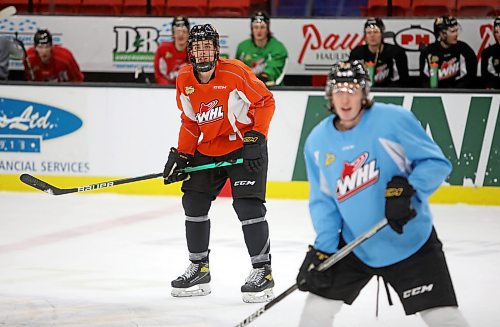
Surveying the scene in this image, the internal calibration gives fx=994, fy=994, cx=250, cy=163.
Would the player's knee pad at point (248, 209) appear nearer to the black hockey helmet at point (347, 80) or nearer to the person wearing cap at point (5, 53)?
the black hockey helmet at point (347, 80)

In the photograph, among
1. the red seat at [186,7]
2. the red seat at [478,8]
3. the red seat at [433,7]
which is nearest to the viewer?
the red seat at [478,8]

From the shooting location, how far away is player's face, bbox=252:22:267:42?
762 cm

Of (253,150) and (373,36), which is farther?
(373,36)

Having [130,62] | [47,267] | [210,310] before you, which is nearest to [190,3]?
[130,62]

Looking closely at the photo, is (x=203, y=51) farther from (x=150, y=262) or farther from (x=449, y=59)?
(x=449, y=59)

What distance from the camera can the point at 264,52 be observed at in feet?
25.3

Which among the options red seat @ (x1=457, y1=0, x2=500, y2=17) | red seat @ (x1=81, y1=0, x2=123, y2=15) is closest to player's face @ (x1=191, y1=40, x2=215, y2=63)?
red seat @ (x1=457, y1=0, x2=500, y2=17)

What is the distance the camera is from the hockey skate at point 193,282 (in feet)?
14.8

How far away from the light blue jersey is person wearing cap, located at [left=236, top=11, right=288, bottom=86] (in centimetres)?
459

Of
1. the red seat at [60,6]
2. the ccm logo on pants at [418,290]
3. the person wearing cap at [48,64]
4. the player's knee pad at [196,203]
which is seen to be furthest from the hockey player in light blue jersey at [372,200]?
the red seat at [60,6]

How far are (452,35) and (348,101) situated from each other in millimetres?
4851

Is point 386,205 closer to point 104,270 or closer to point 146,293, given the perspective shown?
point 146,293

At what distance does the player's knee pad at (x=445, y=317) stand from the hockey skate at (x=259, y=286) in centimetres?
156

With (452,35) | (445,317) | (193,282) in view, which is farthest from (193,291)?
(452,35)
